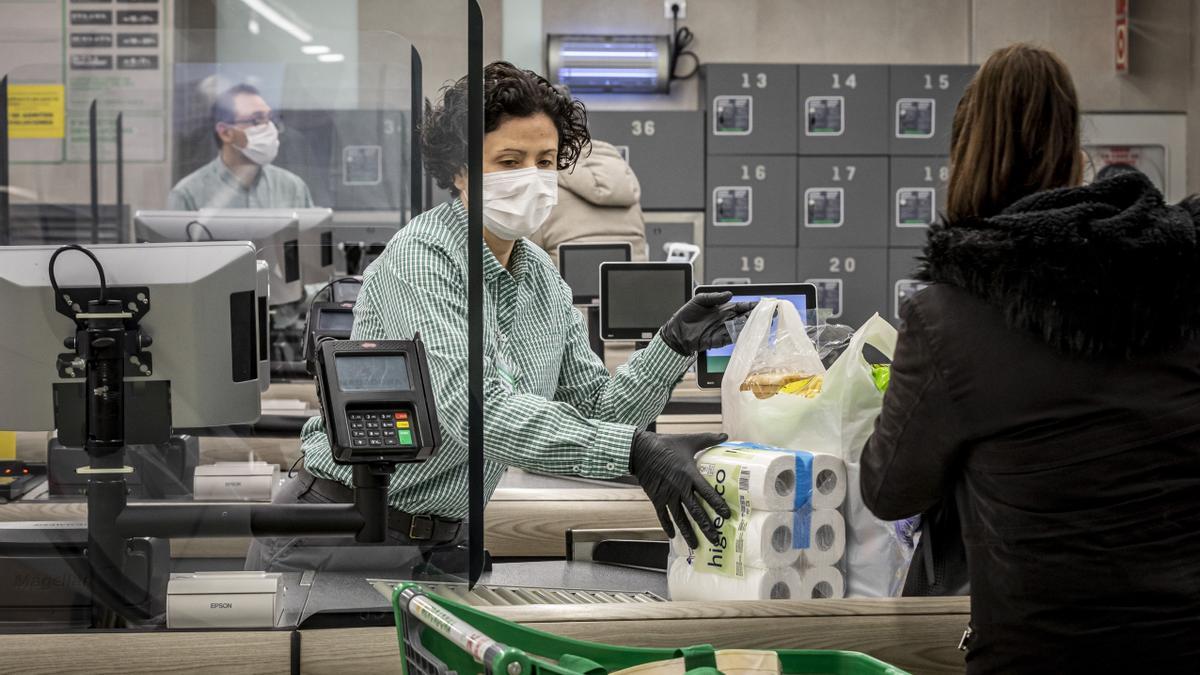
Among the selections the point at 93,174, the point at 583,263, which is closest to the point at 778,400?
the point at 583,263

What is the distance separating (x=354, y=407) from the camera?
67.2 inches

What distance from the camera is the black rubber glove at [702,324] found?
2.31 meters

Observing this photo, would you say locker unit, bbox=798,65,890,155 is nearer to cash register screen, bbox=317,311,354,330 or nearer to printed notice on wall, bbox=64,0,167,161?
printed notice on wall, bbox=64,0,167,161

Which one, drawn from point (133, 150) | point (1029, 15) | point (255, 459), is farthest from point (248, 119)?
point (1029, 15)

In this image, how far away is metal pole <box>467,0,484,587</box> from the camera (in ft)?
5.70

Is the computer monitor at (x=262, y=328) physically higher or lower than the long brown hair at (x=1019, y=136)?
lower

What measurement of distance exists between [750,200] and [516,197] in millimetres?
5732

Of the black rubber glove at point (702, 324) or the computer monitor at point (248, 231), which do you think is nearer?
the black rubber glove at point (702, 324)

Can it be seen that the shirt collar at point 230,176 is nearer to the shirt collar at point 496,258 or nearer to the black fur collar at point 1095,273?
the shirt collar at point 496,258

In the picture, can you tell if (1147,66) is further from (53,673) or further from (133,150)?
(53,673)

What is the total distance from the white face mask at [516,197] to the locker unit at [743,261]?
18.7 feet

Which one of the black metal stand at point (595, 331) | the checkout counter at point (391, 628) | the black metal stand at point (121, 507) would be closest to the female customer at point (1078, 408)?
the checkout counter at point (391, 628)

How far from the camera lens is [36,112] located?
20.5 feet

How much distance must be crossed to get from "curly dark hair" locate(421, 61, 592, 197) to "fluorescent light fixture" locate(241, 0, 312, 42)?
5.48 metres
